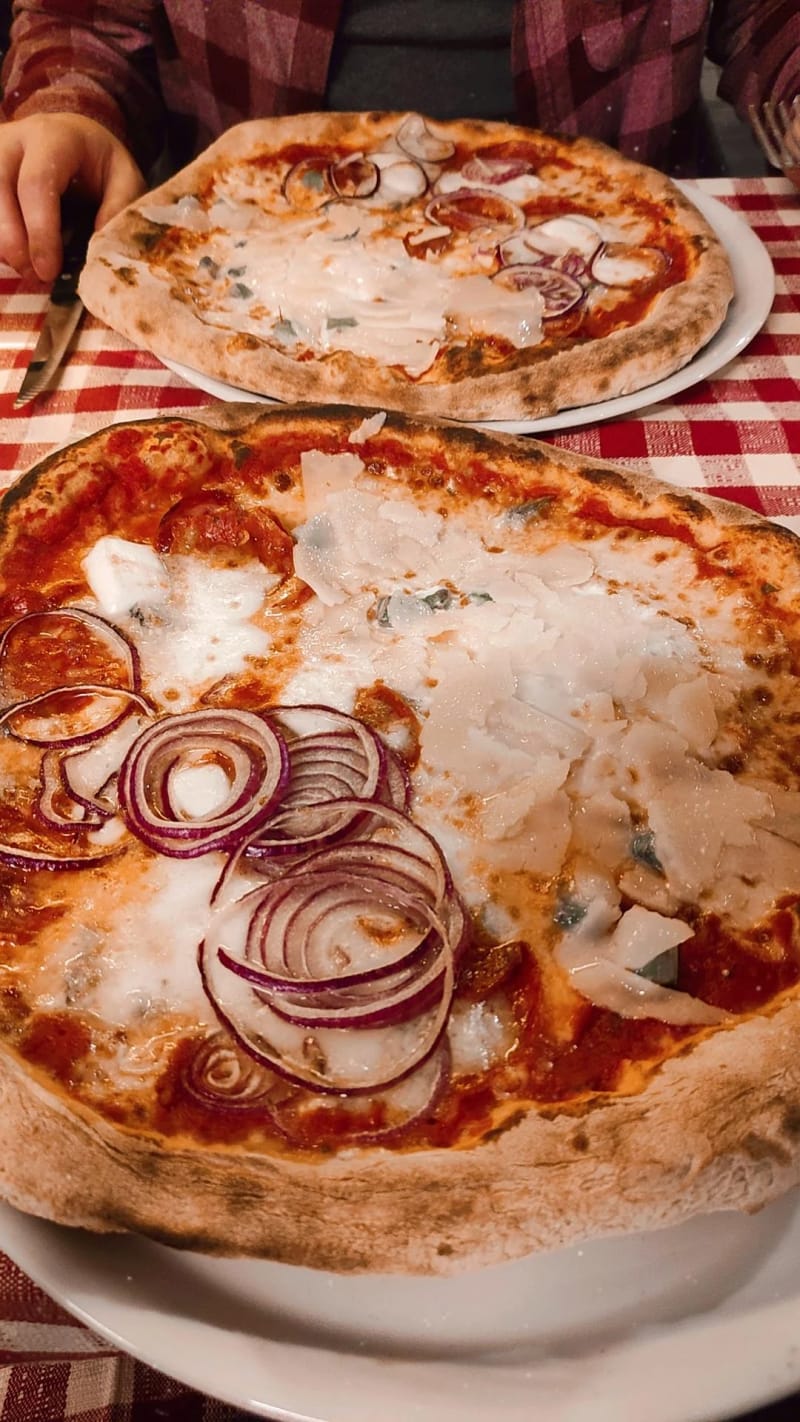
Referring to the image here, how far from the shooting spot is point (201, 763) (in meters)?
1.76

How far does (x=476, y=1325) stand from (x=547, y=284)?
2.77 m

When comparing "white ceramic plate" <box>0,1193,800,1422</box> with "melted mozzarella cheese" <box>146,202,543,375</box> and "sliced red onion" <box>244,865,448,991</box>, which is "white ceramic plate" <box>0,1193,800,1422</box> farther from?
"melted mozzarella cheese" <box>146,202,543,375</box>

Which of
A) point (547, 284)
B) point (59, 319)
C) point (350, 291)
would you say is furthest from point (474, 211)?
point (59, 319)

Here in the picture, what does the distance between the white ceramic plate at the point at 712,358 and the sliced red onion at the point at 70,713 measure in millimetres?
1078

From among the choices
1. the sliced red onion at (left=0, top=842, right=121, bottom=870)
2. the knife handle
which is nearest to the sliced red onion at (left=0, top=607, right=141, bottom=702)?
the sliced red onion at (left=0, top=842, right=121, bottom=870)

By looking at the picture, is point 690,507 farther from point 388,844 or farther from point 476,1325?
point 476,1325

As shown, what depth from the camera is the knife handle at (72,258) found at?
10.4 ft

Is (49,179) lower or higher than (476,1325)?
higher

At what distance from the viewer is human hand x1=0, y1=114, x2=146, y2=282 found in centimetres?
318

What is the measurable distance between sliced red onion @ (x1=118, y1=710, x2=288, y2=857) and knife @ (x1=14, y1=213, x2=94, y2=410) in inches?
60.2

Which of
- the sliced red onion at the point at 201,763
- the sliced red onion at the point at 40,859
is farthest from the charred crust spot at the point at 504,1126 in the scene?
the sliced red onion at the point at 40,859

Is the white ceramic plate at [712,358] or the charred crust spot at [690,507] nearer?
the charred crust spot at [690,507]

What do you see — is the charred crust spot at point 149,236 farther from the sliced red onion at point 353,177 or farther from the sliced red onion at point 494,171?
the sliced red onion at point 494,171

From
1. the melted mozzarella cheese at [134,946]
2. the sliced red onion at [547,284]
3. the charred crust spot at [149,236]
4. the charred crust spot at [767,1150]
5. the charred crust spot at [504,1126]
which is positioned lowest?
the melted mozzarella cheese at [134,946]
